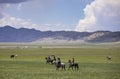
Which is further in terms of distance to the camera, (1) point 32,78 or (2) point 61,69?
(2) point 61,69

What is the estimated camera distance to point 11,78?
88.9 feet

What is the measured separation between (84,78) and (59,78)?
2.37m

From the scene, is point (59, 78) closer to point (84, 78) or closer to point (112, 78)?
point (84, 78)

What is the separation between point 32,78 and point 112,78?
7.52 meters

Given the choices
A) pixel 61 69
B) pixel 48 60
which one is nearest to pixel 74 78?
pixel 61 69

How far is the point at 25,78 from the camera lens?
27.3 meters

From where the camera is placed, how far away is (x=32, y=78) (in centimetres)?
2728

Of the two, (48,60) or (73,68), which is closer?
(73,68)

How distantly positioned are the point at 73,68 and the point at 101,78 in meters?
13.2

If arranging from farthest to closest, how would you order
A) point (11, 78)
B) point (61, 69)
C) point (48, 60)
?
point (48, 60) < point (61, 69) < point (11, 78)

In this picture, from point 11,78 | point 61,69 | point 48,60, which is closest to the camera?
point 11,78

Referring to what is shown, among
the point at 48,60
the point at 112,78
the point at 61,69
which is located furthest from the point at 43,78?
the point at 48,60

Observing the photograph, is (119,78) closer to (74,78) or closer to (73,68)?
(74,78)

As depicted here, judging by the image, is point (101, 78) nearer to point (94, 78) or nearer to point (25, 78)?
point (94, 78)
